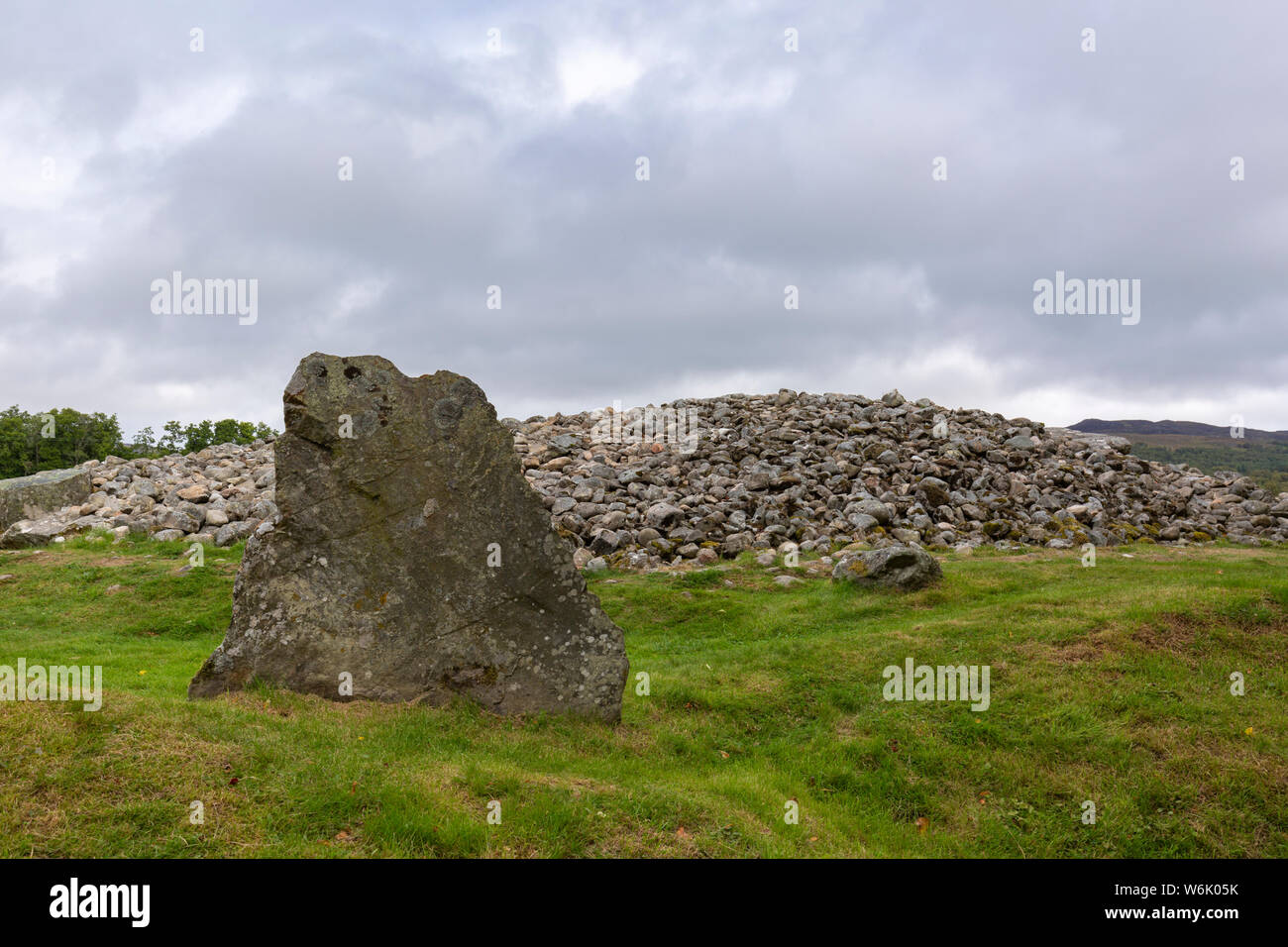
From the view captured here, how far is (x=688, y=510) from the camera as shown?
25359mm

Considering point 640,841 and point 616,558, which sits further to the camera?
point 616,558

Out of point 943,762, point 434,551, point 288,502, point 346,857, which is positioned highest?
point 288,502

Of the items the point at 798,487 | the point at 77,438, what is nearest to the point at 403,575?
the point at 798,487

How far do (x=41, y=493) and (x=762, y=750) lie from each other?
27562mm

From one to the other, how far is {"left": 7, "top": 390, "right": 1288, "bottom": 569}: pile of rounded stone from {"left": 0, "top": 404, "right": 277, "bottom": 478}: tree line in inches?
315

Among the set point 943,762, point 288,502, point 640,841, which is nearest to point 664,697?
point 943,762

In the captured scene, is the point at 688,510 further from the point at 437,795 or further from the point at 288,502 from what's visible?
the point at 437,795

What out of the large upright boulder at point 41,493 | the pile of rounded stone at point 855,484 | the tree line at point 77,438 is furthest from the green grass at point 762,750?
the tree line at point 77,438

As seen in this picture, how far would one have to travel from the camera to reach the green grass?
265 inches

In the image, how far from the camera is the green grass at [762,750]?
6723mm

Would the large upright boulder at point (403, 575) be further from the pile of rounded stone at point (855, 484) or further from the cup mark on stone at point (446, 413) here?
the pile of rounded stone at point (855, 484)

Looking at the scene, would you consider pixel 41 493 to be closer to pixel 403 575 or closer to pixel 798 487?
pixel 403 575

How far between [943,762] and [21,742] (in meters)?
9.49

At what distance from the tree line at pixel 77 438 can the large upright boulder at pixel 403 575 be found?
3256cm
